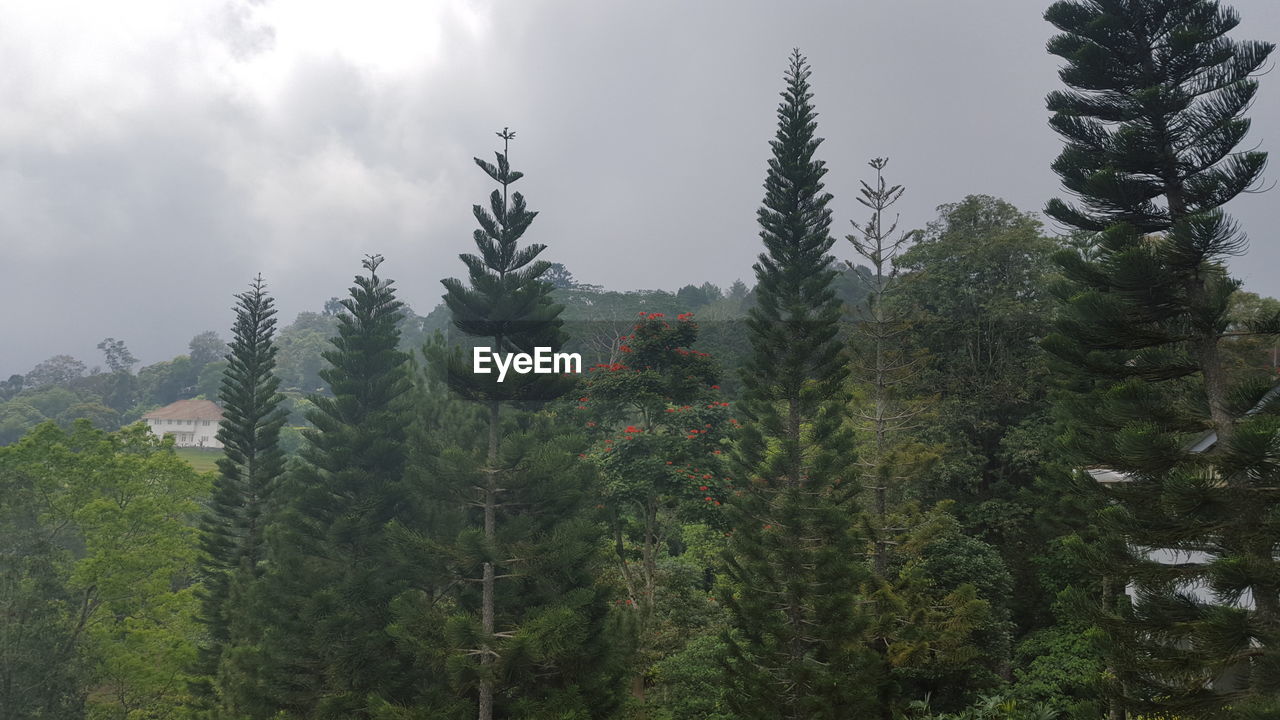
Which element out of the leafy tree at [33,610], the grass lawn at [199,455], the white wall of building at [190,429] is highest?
the white wall of building at [190,429]

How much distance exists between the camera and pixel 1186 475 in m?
6.03

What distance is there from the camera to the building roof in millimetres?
55659

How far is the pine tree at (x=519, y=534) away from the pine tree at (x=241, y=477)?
328 inches

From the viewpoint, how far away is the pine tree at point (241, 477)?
55.7 feet

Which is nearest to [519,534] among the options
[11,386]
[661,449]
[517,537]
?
[517,537]

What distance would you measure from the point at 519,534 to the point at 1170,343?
Answer: 28.9ft

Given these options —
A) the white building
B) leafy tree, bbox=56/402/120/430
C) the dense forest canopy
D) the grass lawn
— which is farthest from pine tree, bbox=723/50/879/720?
leafy tree, bbox=56/402/120/430

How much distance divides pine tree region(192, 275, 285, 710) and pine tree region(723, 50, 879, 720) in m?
11.9

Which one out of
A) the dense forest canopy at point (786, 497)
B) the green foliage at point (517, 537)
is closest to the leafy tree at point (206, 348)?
the dense forest canopy at point (786, 497)

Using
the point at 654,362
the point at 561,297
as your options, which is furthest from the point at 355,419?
the point at 561,297

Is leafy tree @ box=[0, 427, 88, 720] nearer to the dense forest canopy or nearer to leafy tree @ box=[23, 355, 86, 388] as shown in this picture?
the dense forest canopy

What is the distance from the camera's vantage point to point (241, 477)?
18234 mm

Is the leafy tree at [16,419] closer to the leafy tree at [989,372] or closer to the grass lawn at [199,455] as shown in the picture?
the grass lawn at [199,455]

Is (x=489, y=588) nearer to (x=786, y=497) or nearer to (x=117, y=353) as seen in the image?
(x=786, y=497)
